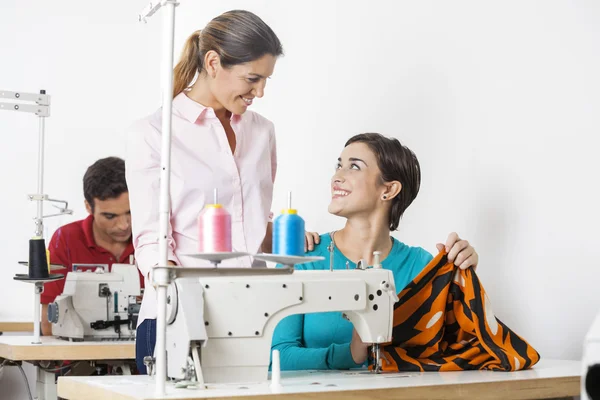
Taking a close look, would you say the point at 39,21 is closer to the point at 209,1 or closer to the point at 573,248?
the point at 209,1

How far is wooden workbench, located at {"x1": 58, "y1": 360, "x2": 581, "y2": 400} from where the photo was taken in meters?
1.71

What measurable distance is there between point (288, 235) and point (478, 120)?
1.47 m

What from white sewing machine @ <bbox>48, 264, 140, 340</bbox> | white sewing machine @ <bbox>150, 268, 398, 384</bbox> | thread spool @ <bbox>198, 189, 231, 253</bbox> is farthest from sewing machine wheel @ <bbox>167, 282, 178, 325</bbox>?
white sewing machine @ <bbox>48, 264, 140, 340</bbox>

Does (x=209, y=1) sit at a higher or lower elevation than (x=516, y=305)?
higher

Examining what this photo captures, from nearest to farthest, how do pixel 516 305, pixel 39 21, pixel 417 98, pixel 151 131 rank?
pixel 151 131, pixel 516 305, pixel 417 98, pixel 39 21

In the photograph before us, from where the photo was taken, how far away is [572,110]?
8.72 feet

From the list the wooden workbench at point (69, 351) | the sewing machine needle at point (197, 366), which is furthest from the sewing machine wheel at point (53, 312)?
Result: the sewing machine needle at point (197, 366)

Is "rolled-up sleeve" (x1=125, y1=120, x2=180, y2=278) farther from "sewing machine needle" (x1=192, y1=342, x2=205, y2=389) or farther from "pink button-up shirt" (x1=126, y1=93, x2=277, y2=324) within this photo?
"sewing machine needle" (x1=192, y1=342, x2=205, y2=389)

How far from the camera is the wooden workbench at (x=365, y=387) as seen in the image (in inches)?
67.3

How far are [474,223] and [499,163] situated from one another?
0.25 meters

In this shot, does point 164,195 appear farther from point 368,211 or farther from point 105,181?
point 105,181

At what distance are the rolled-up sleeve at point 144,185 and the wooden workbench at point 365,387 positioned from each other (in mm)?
353

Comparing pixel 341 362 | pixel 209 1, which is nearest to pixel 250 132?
pixel 341 362

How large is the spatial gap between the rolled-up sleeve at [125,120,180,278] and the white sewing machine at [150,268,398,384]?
29cm
